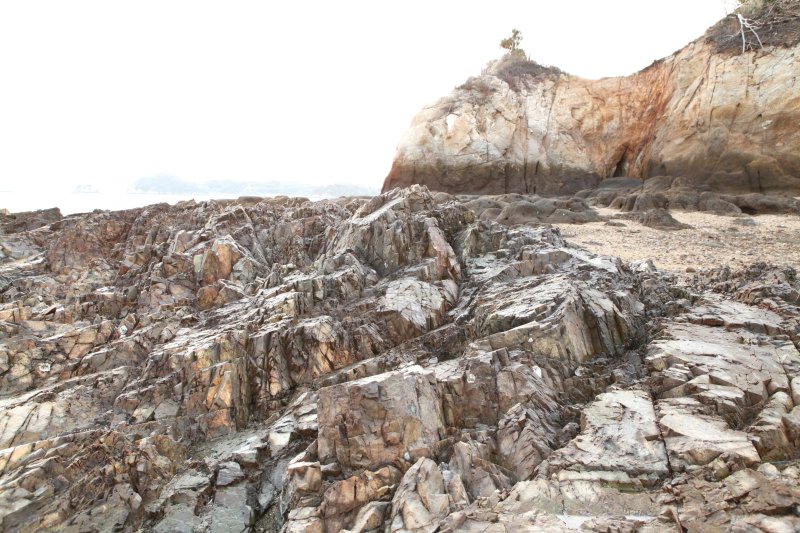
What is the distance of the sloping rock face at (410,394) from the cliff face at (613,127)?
18181 millimetres

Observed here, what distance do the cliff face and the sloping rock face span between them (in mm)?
18181

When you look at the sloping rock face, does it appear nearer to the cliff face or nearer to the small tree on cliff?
the cliff face

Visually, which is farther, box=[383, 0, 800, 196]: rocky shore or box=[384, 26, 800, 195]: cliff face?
box=[384, 26, 800, 195]: cliff face

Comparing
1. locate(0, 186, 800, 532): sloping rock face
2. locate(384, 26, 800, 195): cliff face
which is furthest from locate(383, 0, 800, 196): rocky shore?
locate(0, 186, 800, 532): sloping rock face

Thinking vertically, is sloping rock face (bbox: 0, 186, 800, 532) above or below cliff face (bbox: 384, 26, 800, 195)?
below

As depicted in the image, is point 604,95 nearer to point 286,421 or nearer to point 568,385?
point 568,385

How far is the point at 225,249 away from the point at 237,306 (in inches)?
131

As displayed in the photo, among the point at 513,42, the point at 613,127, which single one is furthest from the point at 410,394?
the point at 513,42

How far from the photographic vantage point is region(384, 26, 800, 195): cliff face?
24000 mm

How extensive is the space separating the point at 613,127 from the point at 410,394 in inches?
1218

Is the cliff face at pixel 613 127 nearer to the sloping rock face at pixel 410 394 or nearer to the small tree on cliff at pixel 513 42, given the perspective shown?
the small tree on cliff at pixel 513 42

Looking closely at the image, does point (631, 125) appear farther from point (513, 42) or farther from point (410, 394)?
point (410, 394)

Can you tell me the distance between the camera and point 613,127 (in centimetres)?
3108

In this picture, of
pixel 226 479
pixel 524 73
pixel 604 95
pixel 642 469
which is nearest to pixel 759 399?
A: pixel 642 469
